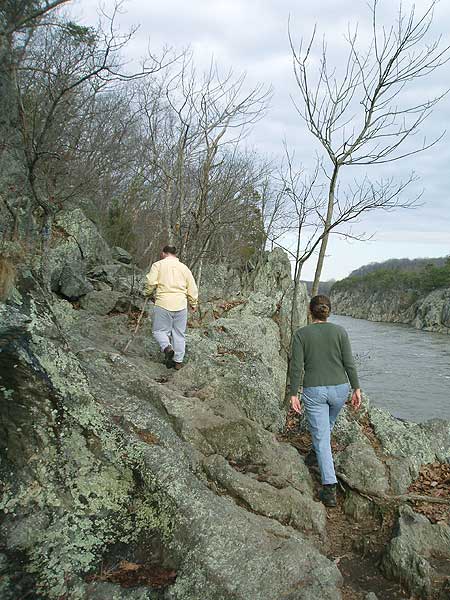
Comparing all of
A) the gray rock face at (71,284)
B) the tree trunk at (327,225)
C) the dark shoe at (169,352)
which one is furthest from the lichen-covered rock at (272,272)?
the dark shoe at (169,352)

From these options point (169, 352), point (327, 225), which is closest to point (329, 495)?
point (169, 352)

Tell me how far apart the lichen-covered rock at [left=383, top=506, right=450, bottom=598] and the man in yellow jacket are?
3.52 m

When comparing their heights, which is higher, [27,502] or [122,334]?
[122,334]

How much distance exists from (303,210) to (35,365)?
5.26 meters

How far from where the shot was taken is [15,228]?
333 inches

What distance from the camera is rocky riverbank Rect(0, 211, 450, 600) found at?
10.4 ft

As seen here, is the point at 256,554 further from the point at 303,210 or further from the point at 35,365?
the point at 303,210

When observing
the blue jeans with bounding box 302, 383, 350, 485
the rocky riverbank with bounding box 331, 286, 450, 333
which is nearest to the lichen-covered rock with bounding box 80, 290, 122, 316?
the blue jeans with bounding box 302, 383, 350, 485

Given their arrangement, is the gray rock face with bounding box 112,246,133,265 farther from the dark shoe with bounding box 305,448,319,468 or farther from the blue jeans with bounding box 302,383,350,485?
the blue jeans with bounding box 302,383,350,485

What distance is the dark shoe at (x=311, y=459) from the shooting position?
519 centimetres

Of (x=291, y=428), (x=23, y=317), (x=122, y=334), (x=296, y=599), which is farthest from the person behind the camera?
(x=122, y=334)

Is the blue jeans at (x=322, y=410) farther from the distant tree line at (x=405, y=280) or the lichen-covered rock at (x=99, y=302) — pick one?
the distant tree line at (x=405, y=280)

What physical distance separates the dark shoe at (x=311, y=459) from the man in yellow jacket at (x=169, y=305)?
2.20 meters

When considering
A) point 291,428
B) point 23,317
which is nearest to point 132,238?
point 291,428
